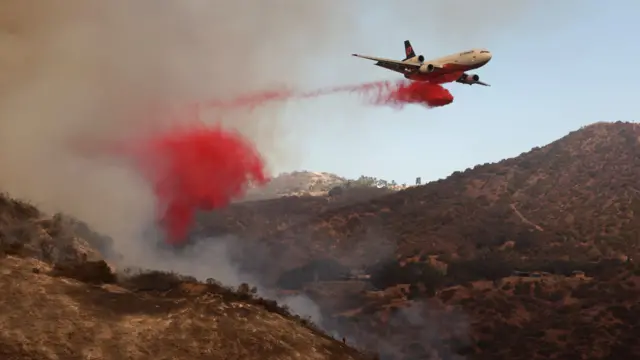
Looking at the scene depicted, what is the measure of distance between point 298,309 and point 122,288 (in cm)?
3168

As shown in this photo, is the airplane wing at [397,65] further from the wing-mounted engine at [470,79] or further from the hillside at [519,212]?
the hillside at [519,212]

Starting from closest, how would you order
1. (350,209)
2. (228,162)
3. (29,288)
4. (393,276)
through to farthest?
(29,288) < (228,162) < (393,276) < (350,209)

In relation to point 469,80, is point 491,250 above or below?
below

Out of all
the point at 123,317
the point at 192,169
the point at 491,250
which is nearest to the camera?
the point at 123,317

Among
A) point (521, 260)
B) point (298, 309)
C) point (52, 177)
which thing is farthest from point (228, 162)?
point (521, 260)

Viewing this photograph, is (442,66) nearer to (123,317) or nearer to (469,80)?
(469,80)

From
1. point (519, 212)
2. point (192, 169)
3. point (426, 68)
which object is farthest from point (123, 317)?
point (519, 212)

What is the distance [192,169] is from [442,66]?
22.4 metres

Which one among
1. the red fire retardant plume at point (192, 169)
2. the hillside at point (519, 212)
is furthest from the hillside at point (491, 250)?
the red fire retardant plume at point (192, 169)

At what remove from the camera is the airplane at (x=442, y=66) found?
53.2m

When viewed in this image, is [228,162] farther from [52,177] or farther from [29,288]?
[29,288]

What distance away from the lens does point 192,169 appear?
164 ft

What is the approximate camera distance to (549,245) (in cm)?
8806

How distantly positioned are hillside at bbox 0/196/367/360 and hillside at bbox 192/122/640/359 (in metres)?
28.5
